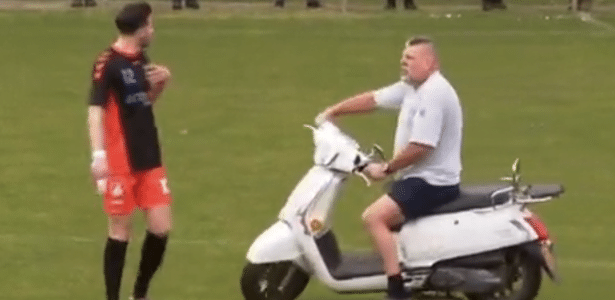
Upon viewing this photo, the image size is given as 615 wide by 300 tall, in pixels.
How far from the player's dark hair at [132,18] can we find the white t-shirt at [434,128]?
1507 mm

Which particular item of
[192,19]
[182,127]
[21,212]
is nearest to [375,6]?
[192,19]

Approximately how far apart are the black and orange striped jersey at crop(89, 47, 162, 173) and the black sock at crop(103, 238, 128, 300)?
461 mm

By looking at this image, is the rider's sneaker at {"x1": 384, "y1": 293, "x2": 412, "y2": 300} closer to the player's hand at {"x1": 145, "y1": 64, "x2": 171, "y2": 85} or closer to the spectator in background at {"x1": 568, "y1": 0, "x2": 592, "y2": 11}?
the player's hand at {"x1": 145, "y1": 64, "x2": 171, "y2": 85}

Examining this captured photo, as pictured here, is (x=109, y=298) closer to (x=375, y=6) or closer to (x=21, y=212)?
(x=21, y=212)

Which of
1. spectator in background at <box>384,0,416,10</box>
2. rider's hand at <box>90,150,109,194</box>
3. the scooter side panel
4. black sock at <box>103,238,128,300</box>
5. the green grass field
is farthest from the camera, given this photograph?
spectator in background at <box>384,0,416,10</box>

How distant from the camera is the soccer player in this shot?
823 cm

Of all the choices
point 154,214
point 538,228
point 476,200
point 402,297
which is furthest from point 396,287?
point 154,214

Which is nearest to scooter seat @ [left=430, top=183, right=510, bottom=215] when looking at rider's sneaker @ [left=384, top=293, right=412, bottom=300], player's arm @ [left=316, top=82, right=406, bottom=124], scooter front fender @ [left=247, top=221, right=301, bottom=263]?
rider's sneaker @ [left=384, top=293, right=412, bottom=300]

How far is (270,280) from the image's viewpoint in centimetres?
848

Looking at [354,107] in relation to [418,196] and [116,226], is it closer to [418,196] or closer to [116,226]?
[418,196]

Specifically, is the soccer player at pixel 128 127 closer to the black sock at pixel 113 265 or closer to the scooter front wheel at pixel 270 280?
the black sock at pixel 113 265

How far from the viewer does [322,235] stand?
8.45 meters

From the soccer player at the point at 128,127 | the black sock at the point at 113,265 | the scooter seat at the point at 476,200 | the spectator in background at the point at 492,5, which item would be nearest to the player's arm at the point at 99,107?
the soccer player at the point at 128,127

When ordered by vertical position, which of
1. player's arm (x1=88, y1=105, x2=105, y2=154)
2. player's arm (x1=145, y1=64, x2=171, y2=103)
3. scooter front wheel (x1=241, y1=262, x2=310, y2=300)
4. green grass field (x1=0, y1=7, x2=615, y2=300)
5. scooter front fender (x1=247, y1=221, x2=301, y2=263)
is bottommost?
green grass field (x1=0, y1=7, x2=615, y2=300)
